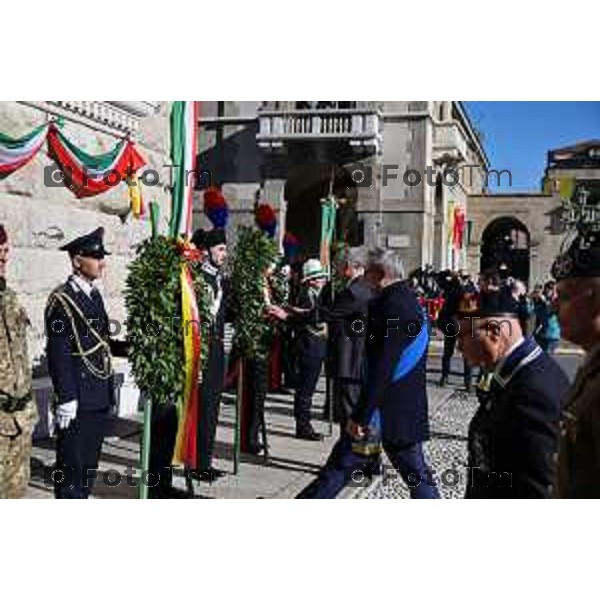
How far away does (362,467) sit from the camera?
451 centimetres

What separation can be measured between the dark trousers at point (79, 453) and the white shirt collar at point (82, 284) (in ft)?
1.86

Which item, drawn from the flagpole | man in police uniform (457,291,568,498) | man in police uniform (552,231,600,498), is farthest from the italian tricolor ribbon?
man in police uniform (552,231,600,498)

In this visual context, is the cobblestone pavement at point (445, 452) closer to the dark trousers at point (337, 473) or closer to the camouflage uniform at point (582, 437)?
the dark trousers at point (337, 473)

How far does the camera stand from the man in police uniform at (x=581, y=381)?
2.04 meters

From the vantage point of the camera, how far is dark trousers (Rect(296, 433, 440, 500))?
4129 millimetres

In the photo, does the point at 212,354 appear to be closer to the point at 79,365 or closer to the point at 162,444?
the point at 162,444

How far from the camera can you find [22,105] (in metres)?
4.23

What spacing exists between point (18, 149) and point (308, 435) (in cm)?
255

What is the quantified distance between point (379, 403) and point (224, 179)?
1.57 metres

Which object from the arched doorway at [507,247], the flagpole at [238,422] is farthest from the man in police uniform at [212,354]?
the arched doorway at [507,247]

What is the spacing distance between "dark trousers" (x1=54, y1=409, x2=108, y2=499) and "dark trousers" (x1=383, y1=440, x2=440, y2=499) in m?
1.40
